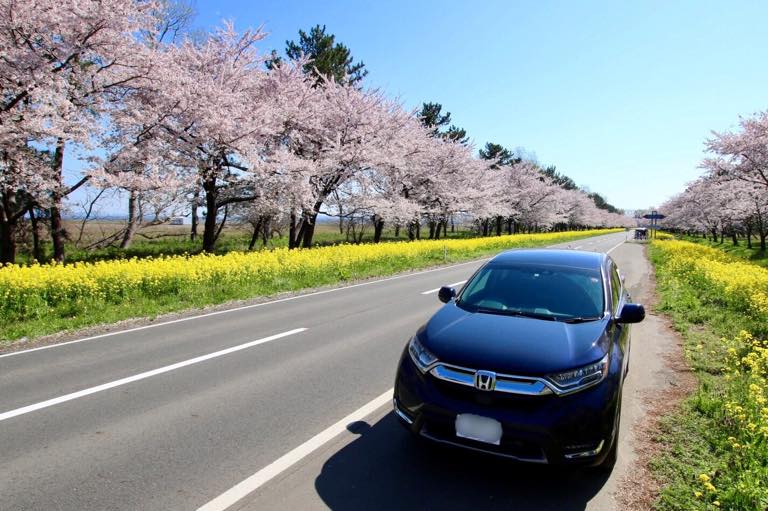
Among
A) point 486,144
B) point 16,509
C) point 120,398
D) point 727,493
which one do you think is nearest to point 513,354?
point 727,493

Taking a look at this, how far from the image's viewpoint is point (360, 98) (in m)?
24.8

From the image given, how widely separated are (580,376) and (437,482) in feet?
4.30

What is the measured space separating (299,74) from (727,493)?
2421cm

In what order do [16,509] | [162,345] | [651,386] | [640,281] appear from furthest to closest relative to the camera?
[640,281], [162,345], [651,386], [16,509]

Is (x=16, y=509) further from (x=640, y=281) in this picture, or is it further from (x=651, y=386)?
(x=640, y=281)

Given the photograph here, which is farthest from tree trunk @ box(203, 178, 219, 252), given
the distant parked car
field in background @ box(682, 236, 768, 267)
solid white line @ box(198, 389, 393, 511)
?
field in background @ box(682, 236, 768, 267)

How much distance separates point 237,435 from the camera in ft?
12.9

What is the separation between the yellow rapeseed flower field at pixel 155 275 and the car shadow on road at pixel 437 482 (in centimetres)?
896

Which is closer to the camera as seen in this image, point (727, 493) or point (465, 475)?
point (727, 493)

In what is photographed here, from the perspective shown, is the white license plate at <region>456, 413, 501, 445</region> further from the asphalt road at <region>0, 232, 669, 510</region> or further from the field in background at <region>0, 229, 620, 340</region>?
the field in background at <region>0, 229, 620, 340</region>

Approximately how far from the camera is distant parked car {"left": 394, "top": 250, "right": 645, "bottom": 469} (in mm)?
2887

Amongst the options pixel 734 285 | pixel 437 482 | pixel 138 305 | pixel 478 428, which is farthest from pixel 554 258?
pixel 138 305

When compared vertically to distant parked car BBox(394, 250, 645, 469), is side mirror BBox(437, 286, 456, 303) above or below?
above

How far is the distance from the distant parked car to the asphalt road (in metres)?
0.44
